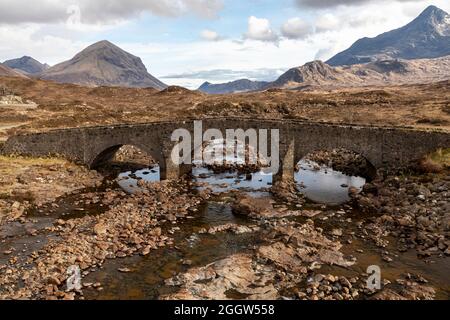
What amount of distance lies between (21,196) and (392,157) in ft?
92.1

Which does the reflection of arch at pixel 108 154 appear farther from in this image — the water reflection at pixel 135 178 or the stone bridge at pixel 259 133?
the water reflection at pixel 135 178

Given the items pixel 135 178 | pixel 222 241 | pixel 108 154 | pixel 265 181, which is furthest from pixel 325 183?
pixel 108 154

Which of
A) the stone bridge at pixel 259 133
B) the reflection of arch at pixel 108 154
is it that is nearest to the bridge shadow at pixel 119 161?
the reflection of arch at pixel 108 154

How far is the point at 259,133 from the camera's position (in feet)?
117

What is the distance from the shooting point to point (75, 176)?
35062mm

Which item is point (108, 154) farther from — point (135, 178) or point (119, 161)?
point (135, 178)

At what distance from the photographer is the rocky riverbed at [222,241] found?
58.2ft

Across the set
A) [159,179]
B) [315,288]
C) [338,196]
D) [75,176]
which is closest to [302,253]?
[315,288]

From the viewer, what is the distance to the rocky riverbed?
58.2ft

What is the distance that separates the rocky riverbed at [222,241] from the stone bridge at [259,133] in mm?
2405

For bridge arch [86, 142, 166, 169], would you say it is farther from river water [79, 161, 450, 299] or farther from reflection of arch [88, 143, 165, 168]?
river water [79, 161, 450, 299]

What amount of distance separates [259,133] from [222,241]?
14609 mm
